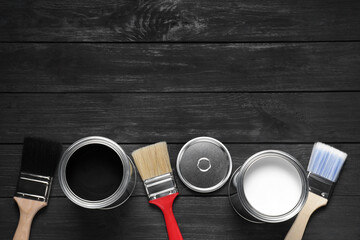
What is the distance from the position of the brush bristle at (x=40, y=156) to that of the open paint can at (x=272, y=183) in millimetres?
432

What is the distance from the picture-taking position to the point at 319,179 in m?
0.87

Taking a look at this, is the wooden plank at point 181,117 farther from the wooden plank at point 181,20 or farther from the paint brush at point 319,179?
the wooden plank at point 181,20

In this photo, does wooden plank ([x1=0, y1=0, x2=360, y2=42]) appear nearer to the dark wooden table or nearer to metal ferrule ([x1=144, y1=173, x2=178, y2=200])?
the dark wooden table

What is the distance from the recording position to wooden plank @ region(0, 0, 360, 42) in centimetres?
91

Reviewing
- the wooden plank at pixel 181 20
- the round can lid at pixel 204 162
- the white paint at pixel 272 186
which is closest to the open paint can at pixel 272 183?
the white paint at pixel 272 186

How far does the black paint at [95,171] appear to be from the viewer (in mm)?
772

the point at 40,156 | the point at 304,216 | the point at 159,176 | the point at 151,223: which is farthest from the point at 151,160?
the point at 304,216

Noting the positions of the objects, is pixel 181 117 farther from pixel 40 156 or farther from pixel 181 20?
pixel 40 156

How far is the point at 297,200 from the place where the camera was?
77 centimetres

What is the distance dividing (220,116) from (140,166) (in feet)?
0.76

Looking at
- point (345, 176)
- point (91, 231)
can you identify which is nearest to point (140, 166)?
point (91, 231)

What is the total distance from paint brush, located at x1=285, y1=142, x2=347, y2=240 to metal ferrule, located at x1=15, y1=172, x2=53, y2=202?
22.8 inches

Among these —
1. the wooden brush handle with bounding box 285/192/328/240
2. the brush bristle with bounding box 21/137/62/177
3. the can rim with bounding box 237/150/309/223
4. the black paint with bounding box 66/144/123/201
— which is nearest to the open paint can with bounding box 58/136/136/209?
the black paint with bounding box 66/144/123/201

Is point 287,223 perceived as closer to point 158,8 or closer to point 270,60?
point 270,60
